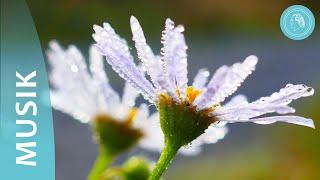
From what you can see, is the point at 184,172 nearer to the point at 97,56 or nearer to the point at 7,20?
the point at 7,20

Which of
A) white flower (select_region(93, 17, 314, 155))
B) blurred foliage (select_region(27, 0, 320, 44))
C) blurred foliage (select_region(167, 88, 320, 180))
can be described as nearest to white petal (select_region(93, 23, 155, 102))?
white flower (select_region(93, 17, 314, 155))

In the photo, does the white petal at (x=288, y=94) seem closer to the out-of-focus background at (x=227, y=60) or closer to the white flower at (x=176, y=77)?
the white flower at (x=176, y=77)

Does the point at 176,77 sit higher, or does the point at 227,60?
the point at 227,60

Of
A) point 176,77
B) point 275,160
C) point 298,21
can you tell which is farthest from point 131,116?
point 275,160

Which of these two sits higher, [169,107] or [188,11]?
[188,11]

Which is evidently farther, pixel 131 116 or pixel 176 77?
pixel 131 116

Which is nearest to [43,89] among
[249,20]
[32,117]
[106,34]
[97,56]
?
[32,117]

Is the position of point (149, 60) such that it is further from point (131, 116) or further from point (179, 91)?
point (131, 116)
